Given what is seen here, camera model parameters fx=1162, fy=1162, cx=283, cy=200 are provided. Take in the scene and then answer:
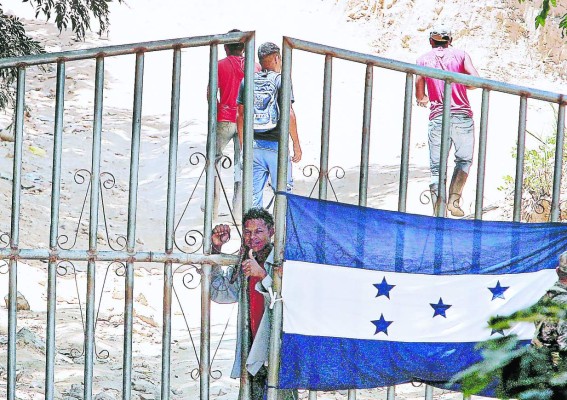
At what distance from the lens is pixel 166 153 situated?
15867 millimetres

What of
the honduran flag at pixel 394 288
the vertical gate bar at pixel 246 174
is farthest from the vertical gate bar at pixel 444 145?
the vertical gate bar at pixel 246 174

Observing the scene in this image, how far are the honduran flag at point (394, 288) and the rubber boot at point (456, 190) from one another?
0.52 meters

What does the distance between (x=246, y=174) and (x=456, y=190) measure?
148 centimetres

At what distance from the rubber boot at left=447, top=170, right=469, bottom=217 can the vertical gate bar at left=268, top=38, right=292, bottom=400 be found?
130 centimetres

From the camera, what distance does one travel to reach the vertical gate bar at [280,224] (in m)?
6.27

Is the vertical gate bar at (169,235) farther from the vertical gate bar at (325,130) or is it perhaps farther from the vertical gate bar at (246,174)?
the vertical gate bar at (325,130)

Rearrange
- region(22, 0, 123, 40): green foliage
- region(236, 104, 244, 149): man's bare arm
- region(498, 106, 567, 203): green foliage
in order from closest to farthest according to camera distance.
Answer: region(236, 104, 244, 149): man's bare arm, region(498, 106, 567, 203): green foliage, region(22, 0, 123, 40): green foliage

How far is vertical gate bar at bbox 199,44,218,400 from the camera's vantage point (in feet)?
21.1

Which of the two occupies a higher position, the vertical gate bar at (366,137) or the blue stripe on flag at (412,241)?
the vertical gate bar at (366,137)

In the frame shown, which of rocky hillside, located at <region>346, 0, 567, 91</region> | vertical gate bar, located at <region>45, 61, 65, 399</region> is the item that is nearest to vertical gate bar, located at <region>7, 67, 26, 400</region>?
vertical gate bar, located at <region>45, 61, 65, 399</region>

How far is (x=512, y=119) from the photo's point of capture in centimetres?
1576

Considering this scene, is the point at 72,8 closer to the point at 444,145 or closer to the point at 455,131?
the point at 455,131

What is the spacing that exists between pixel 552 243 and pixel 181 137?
31.6ft

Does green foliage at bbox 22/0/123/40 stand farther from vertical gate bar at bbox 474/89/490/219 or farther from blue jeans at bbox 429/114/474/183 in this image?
vertical gate bar at bbox 474/89/490/219
